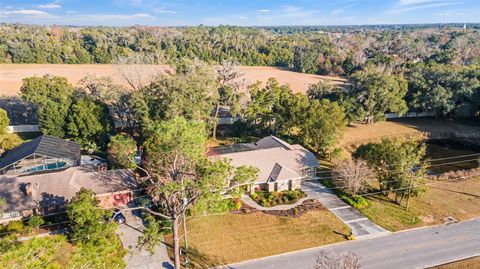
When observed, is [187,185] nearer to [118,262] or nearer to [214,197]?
[214,197]

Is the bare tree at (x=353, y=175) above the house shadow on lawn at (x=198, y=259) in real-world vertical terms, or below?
above

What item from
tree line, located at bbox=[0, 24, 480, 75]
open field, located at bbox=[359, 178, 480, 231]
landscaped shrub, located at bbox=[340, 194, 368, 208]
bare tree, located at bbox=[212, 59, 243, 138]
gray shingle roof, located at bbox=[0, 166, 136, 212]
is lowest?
open field, located at bbox=[359, 178, 480, 231]

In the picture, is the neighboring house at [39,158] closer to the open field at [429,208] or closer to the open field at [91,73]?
the open field at [429,208]

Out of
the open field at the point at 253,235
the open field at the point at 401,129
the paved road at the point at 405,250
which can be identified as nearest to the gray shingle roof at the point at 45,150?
the open field at the point at 253,235

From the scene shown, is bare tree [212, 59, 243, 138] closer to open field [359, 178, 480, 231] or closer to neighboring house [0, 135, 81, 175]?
neighboring house [0, 135, 81, 175]

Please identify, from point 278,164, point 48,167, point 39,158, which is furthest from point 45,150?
point 278,164

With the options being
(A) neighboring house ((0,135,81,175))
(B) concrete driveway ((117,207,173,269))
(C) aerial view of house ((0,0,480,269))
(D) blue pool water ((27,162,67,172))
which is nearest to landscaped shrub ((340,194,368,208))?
(C) aerial view of house ((0,0,480,269))
